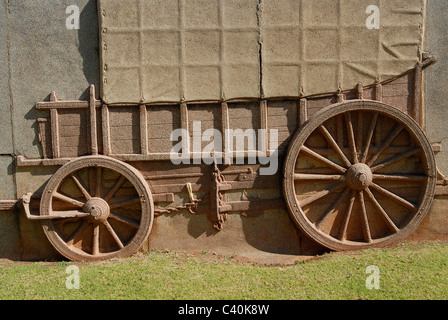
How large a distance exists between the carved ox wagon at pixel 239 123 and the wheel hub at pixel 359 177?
1 cm

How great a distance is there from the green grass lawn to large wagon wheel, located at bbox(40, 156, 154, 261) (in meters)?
0.28

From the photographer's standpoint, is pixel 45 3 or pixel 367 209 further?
pixel 367 209

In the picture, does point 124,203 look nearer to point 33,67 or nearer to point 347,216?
point 33,67

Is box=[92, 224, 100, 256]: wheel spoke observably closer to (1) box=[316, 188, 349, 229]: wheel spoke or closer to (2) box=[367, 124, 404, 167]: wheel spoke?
(1) box=[316, 188, 349, 229]: wheel spoke

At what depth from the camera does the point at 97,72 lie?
215 inches

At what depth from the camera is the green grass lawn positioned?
4.43 metres

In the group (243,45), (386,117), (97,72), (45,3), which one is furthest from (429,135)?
(45,3)

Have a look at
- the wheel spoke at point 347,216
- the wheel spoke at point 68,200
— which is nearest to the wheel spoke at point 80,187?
the wheel spoke at point 68,200

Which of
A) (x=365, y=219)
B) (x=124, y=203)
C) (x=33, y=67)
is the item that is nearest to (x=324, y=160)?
(x=365, y=219)

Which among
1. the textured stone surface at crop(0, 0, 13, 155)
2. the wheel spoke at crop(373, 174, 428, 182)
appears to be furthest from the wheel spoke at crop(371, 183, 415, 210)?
the textured stone surface at crop(0, 0, 13, 155)

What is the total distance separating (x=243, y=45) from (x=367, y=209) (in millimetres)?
2750

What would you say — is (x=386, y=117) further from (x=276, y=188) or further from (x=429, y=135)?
(x=276, y=188)

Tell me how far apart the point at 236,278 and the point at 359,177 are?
2.09 meters

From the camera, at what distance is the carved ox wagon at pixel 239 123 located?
5.39 metres
